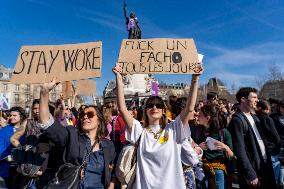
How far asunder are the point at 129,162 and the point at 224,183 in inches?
77.6

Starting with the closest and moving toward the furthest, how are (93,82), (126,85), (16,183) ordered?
(16,183), (93,82), (126,85)

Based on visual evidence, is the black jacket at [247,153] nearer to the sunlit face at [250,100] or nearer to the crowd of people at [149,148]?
the crowd of people at [149,148]

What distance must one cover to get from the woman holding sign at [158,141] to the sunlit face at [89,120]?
1.02 feet

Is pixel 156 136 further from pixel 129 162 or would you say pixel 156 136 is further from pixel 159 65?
pixel 159 65

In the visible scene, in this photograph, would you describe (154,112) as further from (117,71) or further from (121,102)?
(117,71)

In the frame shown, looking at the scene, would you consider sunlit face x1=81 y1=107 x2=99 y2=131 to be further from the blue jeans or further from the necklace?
the blue jeans

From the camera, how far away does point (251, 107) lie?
184 inches

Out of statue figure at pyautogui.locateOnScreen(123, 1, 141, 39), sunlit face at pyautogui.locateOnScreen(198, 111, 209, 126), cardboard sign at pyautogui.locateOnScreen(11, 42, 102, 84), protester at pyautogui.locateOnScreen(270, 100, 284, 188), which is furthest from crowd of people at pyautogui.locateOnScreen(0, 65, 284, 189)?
statue figure at pyautogui.locateOnScreen(123, 1, 141, 39)

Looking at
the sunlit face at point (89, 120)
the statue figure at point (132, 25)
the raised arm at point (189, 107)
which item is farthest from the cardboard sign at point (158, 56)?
the statue figure at point (132, 25)

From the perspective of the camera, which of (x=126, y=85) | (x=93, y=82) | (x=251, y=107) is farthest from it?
(x=126, y=85)

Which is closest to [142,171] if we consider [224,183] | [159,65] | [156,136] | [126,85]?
[156,136]

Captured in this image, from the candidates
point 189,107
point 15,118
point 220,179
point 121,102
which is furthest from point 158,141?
point 15,118

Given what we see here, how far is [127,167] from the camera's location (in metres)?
3.52

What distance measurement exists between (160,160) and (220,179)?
1774 millimetres
